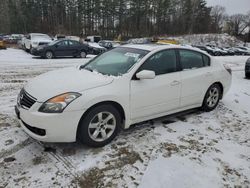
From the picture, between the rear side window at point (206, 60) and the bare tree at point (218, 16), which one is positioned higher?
the bare tree at point (218, 16)

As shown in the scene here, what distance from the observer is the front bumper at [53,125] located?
10.6 ft

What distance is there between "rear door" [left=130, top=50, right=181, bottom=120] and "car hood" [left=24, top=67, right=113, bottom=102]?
0.53 meters

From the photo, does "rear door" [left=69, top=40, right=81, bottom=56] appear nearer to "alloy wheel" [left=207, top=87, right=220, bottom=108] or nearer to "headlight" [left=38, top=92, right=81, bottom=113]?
"alloy wheel" [left=207, top=87, right=220, bottom=108]

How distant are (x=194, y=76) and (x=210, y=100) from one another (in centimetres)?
91

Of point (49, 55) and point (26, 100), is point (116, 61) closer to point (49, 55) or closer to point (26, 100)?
point (26, 100)

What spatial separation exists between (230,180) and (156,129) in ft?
5.26

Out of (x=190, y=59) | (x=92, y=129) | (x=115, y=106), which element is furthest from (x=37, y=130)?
(x=190, y=59)

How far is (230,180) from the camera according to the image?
3.04 meters

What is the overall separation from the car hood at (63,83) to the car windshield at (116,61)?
26 centimetres

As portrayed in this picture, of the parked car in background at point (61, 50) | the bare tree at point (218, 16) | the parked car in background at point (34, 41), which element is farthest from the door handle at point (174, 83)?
the bare tree at point (218, 16)

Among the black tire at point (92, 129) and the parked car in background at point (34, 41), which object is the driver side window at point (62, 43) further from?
the black tire at point (92, 129)

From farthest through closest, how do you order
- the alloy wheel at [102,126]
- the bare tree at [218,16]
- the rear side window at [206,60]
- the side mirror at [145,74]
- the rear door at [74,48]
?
1. the bare tree at [218,16]
2. the rear door at [74,48]
3. the rear side window at [206,60]
4. the side mirror at [145,74]
5. the alloy wheel at [102,126]

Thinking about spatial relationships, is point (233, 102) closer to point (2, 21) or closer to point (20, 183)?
point (20, 183)

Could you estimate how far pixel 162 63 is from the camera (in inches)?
173
